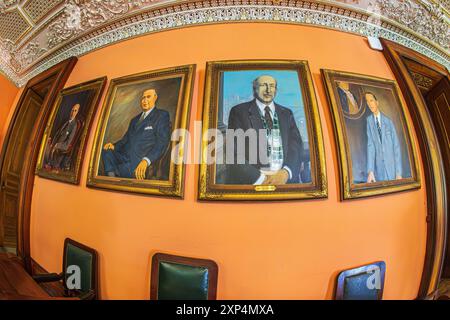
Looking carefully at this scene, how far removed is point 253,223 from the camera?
0.70 metres

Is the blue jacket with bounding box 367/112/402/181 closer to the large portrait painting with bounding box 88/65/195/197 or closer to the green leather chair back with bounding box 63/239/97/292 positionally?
the large portrait painting with bounding box 88/65/195/197

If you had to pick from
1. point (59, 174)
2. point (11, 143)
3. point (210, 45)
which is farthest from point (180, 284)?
point (11, 143)

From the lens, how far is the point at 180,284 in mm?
688

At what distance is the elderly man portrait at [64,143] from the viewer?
87cm

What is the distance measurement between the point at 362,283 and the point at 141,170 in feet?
3.68

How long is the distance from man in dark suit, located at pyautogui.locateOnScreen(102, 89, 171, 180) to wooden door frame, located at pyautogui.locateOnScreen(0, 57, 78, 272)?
0.54m

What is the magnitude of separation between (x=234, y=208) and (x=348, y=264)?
577 millimetres

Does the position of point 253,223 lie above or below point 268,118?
below

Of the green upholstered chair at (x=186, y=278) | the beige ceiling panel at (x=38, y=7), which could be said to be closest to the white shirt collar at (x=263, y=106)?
the green upholstered chair at (x=186, y=278)

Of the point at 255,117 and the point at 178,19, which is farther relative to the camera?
the point at 178,19

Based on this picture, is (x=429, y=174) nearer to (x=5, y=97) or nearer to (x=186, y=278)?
(x=186, y=278)

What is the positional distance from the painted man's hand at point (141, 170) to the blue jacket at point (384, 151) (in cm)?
103

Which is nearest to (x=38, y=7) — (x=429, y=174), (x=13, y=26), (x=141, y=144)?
(x=13, y=26)

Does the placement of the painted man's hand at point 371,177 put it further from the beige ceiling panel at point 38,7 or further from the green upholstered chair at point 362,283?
the beige ceiling panel at point 38,7
